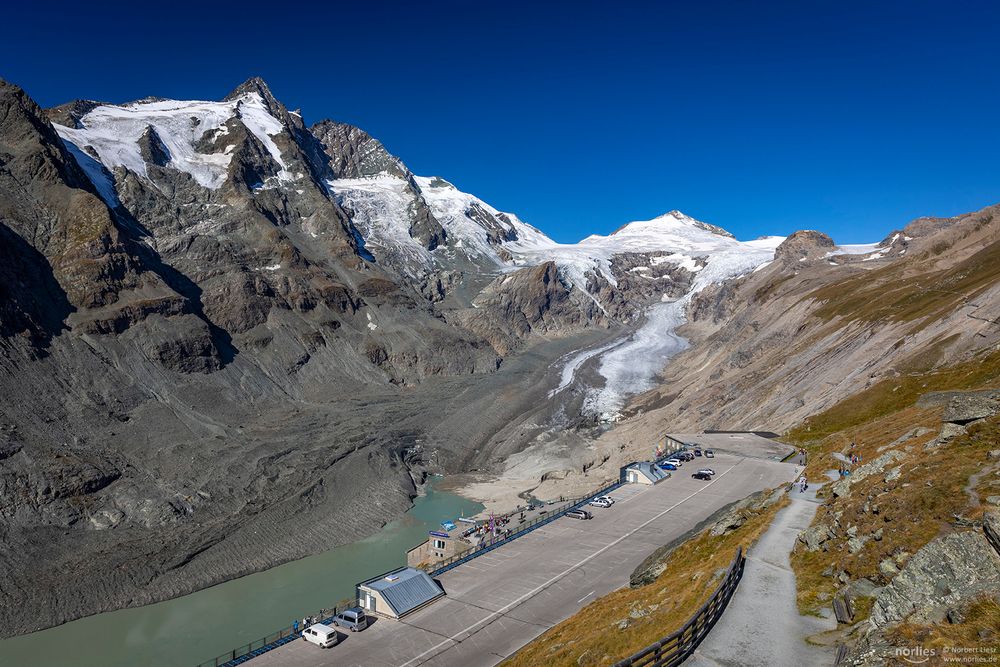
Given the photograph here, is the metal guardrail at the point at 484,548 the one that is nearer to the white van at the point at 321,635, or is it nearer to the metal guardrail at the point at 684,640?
the white van at the point at 321,635

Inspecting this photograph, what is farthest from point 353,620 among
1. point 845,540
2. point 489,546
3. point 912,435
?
point 912,435

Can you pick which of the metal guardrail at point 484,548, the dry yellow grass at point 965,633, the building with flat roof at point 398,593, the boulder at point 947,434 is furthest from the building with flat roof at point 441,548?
the dry yellow grass at point 965,633

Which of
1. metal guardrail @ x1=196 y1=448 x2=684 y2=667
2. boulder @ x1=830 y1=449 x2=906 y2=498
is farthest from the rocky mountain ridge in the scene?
boulder @ x1=830 y1=449 x2=906 y2=498

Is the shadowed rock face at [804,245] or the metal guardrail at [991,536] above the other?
the shadowed rock face at [804,245]

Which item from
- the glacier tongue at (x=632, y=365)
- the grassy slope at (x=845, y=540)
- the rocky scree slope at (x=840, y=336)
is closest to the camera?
the grassy slope at (x=845, y=540)

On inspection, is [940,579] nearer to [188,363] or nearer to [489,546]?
[489,546]

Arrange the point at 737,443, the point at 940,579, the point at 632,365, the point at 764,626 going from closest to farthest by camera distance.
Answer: the point at 940,579 < the point at 764,626 < the point at 737,443 < the point at 632,365
